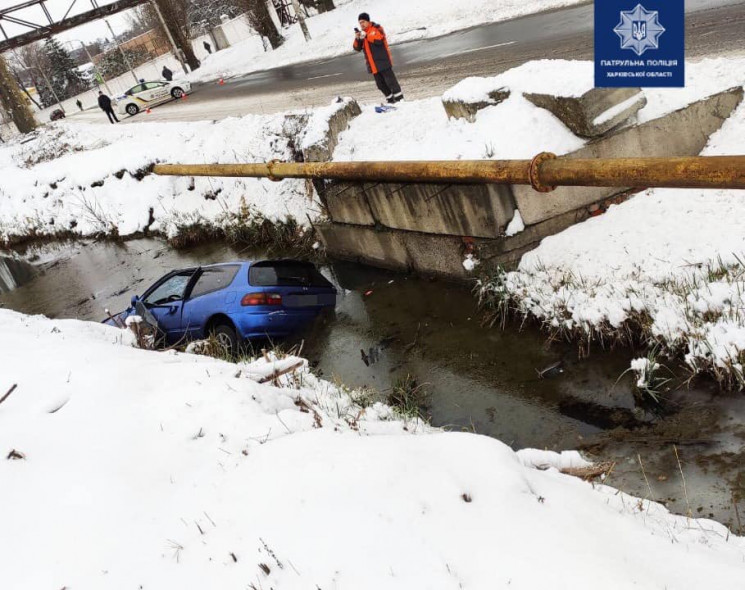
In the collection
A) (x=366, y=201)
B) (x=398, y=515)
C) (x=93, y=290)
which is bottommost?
(x=93, y=290)

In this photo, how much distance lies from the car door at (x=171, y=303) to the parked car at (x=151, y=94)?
23452 millimetres

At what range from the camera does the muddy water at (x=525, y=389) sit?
15.0 ft

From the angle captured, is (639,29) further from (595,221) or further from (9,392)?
(9,392)

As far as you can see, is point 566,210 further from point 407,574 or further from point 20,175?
point 20,175

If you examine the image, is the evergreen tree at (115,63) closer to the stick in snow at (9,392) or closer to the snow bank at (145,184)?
the snow bank at (145,184)

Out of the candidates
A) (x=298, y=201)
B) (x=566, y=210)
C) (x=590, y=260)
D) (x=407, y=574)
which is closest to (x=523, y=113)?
(x=566, y=210)

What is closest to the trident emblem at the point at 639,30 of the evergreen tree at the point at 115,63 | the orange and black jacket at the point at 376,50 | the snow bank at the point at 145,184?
the snow bank at the point at 145,184

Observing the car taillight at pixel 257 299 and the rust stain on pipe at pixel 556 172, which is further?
the car taillight at pixel 257 299

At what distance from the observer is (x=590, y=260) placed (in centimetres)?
698

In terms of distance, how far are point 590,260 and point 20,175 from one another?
22.0 metres

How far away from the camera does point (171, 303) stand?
9.02 m

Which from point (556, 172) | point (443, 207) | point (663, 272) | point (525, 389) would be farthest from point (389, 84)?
point (525, 389)

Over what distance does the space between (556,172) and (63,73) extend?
249 ft

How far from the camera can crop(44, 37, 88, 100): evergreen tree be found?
66.8 metres
